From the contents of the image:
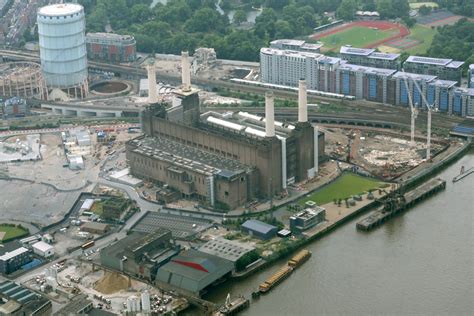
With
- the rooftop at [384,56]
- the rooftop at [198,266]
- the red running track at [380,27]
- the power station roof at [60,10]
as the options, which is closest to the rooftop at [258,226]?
the rooftop at [198,266]

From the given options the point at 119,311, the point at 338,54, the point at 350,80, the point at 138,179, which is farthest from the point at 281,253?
the point at 338,54

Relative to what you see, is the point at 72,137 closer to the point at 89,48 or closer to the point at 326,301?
the point at 89,48

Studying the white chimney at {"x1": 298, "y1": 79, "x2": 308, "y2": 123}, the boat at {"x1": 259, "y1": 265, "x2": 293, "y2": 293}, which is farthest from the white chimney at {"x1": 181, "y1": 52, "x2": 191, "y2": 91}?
the boat at {"x1": 259, "y1": 265, "x2": 293, "y2": 293}

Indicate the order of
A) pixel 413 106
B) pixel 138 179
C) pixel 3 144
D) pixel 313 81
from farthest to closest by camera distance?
pixel 313 81 < pixel 413 106 < pixel 3 144 < pixel 138 179

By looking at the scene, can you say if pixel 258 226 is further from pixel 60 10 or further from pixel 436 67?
pixel 60 10

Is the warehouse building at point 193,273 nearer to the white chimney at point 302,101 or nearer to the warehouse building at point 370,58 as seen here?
the white chimney at point 302,101

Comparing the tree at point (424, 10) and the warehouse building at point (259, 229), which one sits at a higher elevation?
the tree at point (424, 10)
